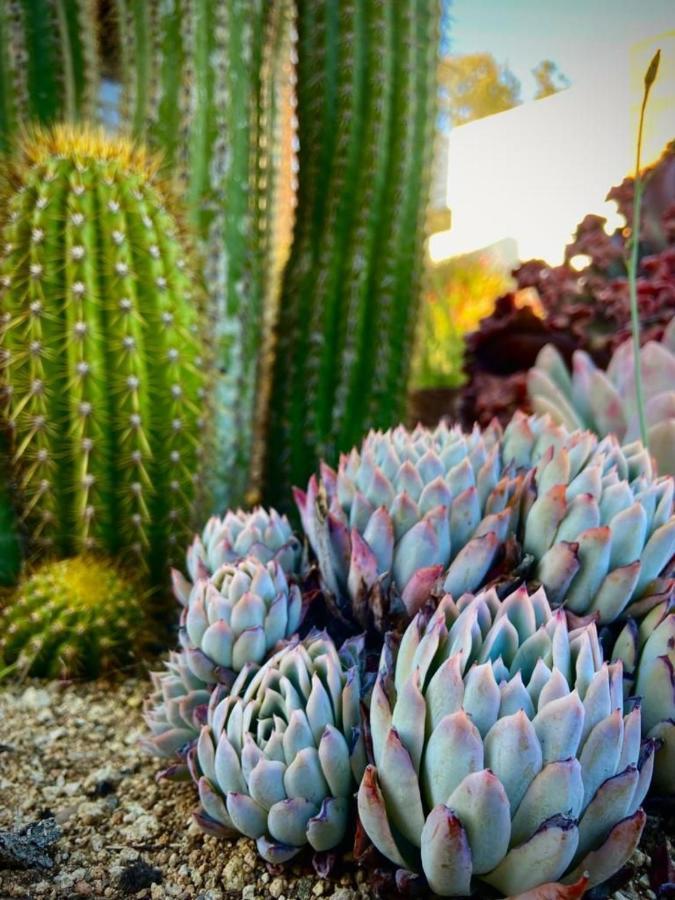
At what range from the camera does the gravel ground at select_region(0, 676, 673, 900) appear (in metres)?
0.80

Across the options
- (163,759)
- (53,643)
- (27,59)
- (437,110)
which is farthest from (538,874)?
(27,59)

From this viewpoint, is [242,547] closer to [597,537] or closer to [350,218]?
[597,537]

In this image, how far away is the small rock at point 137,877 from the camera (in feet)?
2.61

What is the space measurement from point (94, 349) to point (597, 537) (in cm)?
94

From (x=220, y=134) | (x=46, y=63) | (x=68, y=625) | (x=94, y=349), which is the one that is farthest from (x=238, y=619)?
(x=46, y=63)

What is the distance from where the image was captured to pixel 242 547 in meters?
1.09

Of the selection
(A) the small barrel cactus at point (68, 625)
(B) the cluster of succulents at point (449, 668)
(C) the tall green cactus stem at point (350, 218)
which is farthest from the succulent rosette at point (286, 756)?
(C) the tall green cactus stem at point (350, 218)

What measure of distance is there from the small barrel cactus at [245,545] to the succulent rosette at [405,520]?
0.16 feet

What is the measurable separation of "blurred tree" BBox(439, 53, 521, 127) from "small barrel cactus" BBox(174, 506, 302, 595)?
0.69 meters

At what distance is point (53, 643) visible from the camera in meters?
1.38

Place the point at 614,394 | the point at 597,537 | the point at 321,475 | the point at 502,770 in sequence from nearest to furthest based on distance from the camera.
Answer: the point at 502,770 < the point at 597,537 < the point at 321,475 < the point at 614,394

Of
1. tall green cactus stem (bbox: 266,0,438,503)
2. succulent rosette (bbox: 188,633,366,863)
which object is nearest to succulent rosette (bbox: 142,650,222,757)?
succulent rosette (bbox: 188,633,366,863)

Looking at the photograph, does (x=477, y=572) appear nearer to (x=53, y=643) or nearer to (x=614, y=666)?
(x=614, y=666)

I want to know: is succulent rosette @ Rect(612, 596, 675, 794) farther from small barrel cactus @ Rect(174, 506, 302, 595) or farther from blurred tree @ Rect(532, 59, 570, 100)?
blurred tree @ Rect(532, 59, 570, 100)
